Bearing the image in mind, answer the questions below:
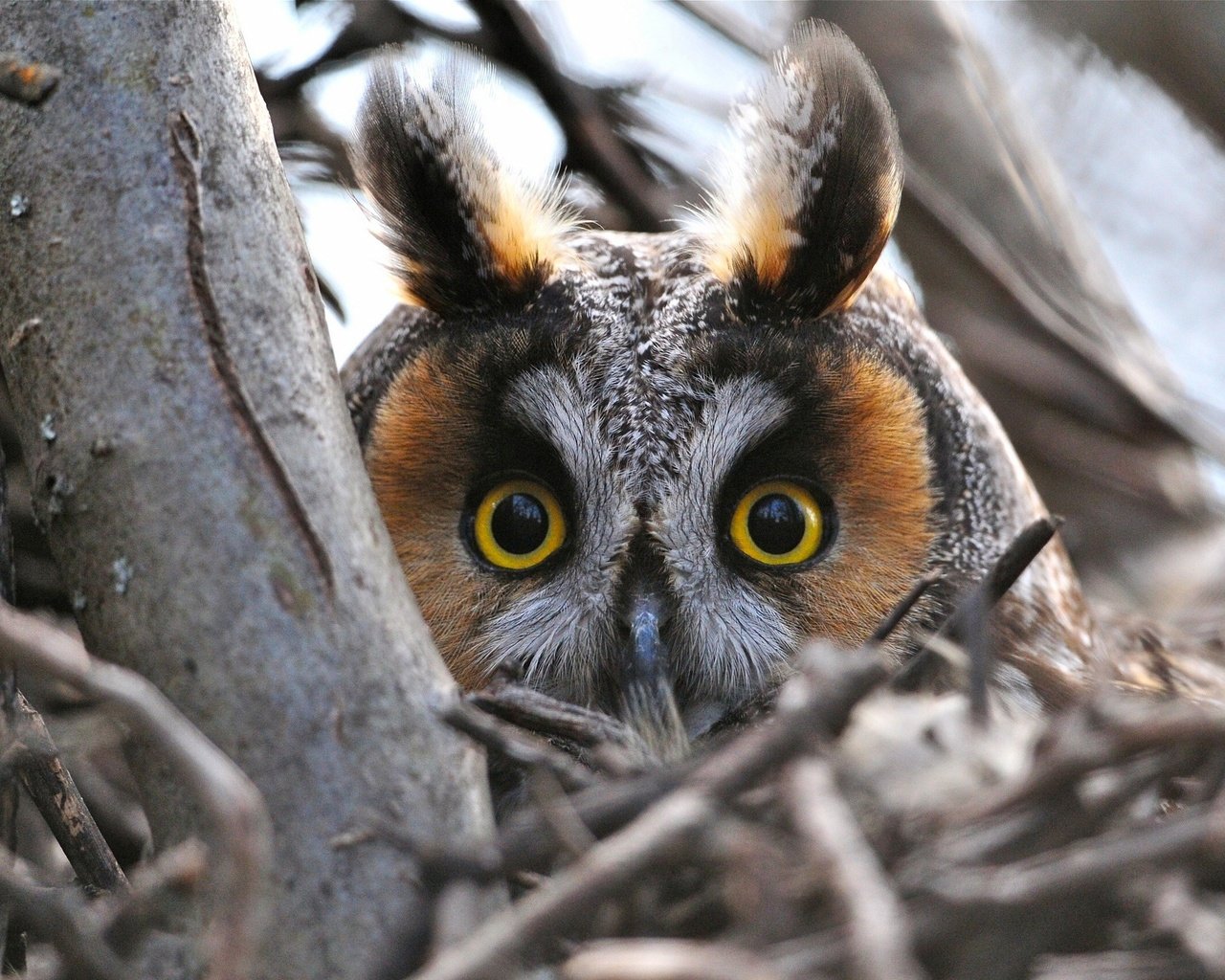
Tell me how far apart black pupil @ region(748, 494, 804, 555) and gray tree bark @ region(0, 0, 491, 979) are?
0.67 metres

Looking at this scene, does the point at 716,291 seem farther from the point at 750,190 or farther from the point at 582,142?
the point at 582,142

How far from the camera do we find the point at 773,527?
1.73 metres

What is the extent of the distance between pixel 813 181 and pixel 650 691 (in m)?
0.68

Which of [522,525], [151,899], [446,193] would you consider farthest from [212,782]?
[446,193]

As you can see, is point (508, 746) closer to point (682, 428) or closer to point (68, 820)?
point (68, 820)

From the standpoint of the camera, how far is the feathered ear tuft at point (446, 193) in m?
1.70

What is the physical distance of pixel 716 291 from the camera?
68.6 inches

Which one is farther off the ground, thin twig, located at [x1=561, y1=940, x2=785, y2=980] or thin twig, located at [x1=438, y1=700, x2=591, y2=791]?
thin twig, located at [x1=561, y1=940, x2=785, y2=980]

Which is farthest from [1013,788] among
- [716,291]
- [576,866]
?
[716,291]

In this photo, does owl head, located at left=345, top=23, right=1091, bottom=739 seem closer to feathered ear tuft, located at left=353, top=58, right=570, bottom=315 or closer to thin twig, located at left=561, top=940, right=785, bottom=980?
feathered ear tuft, located at left=353, top=58, right=570, bottom=315

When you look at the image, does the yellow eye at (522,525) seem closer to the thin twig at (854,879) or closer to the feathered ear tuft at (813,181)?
the feathered ear tuft at (813,181)

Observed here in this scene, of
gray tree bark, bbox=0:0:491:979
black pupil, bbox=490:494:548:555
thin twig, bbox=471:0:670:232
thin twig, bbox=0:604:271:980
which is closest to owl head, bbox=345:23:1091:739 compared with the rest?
black pupil, bbox=490:494:548:555

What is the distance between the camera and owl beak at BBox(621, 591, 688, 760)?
1.57 m

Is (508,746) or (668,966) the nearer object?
(668,966)
